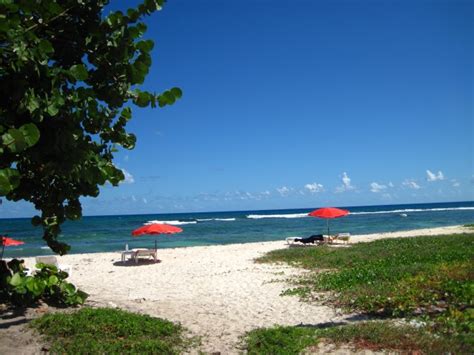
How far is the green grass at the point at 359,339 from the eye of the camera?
17.6 ft

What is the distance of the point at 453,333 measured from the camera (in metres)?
5.77

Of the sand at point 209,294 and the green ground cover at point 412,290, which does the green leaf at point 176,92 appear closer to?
the sand at point 209,294

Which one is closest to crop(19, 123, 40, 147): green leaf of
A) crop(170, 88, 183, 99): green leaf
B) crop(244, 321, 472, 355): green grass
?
crop(170, 88, 183, 99): green leaf

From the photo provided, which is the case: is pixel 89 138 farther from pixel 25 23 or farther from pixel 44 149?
pixel 25 23

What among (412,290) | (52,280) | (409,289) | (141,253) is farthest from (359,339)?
(141,253)

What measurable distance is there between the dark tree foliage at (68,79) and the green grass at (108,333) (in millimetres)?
2226

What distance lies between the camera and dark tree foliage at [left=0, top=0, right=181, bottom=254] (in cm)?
416

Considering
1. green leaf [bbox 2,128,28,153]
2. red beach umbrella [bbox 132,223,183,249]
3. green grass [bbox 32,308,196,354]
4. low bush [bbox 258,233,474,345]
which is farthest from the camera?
red beach umbrella [bbox 132,223,183,249]

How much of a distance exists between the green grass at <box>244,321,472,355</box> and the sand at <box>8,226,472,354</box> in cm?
51

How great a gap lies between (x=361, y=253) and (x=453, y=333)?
10.9 meters

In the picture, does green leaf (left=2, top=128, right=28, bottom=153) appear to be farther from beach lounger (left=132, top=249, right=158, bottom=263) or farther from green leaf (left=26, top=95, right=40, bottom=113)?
beach lounger (left=132, top=249, right=158, bottom=263)

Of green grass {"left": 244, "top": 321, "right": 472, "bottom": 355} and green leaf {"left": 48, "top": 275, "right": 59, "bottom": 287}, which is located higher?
green leaf {"left": 48, "top": 275, "right": 59, "bottom": 287}

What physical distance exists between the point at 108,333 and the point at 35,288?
1.96 metres

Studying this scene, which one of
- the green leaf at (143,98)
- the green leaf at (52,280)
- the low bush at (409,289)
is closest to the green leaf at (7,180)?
the green leaf at (143,98)
